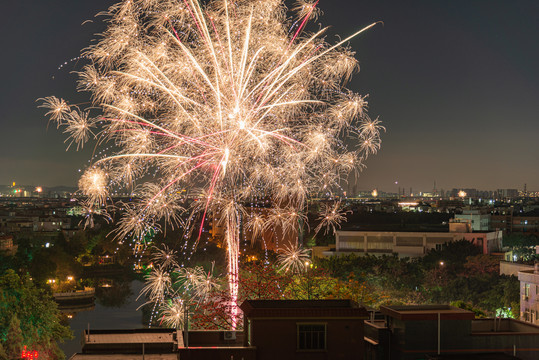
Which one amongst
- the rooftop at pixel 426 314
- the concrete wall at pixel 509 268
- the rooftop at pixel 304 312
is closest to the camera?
the rooftop at pixel 304 312

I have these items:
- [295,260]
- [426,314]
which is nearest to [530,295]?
[295,260]

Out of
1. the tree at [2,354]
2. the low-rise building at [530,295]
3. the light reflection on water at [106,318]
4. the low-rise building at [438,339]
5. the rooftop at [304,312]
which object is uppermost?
the rooftop at [304,312]

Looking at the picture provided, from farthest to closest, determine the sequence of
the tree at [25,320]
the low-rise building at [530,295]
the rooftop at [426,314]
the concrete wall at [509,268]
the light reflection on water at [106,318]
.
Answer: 1. the light reflection on water at [106,318]
2. the concrete wall at [509,268]
3. the low-rise building at [530,295]
4. the tree at [25,320]
5. the rooftop at [426,314]

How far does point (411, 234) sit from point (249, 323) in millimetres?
36311

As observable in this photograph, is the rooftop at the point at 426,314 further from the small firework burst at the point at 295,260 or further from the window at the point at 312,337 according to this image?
the small firework burst at the point at 295,260

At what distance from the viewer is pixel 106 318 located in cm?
3884

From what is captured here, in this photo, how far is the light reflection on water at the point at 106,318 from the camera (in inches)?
1367

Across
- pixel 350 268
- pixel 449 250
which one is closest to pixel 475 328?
pixel 350 268

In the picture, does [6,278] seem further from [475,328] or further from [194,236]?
[194,236]

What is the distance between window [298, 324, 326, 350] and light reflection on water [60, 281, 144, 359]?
23113 mm

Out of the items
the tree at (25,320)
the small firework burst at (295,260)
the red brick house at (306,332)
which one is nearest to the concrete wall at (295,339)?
the red brick house at (306,332)

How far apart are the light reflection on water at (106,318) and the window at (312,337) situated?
2311 centimetres

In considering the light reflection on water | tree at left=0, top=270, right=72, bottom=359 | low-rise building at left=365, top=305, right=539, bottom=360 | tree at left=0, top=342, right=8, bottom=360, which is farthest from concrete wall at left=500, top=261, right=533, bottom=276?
tree at left=0, top=342, right=8, bottom=360

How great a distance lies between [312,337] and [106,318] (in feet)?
103
